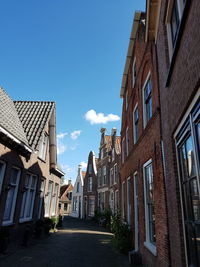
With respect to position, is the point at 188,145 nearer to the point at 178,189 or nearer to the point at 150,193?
the point at 178,189

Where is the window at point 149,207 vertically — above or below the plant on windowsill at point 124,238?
above

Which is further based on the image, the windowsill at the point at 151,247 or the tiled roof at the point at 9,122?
the tiled roof at the point at 9,122

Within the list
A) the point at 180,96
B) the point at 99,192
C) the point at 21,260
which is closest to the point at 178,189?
the point at 180,96

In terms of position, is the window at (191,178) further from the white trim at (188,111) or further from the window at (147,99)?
the window at (147,99)

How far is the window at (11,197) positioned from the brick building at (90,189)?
20657 millimetres

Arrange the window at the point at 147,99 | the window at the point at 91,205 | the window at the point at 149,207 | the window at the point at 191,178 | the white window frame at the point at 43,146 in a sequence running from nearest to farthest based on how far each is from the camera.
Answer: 1. the window at the point at 191,178
2. the window at the point at 149,207
3. the window at the point at 147,99
4. the white window frame at the point at 43,146
5. the window at the point at 91,205

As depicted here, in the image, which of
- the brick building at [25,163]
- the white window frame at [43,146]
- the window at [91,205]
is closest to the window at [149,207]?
the brick building at [25,163]

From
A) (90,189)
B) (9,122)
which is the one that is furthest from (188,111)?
(90,189)

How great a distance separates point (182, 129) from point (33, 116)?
33.2 feet

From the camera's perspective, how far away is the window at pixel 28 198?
10.2 meters

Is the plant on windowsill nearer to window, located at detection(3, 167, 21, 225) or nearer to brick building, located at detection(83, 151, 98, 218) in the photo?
window, located at detection(3, 167, 21, 225)

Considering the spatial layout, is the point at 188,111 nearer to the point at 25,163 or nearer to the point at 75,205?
the point at 25,163

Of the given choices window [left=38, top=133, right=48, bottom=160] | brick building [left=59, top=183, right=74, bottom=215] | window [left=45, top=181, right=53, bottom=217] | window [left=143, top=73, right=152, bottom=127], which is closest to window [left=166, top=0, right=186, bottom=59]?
window [left=143, top=73, right=152, bottom=127]

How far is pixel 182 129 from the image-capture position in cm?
374
